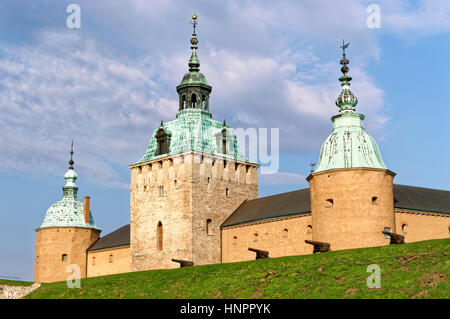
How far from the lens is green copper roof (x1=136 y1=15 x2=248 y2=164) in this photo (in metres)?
61.0

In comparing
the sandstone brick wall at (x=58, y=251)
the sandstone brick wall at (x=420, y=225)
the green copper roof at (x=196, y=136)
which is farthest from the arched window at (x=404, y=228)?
the sandstone brick wall at (x=58, y=251)

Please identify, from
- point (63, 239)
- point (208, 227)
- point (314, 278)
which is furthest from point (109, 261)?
point (314, 278)

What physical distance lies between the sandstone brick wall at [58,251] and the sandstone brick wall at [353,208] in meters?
33.8

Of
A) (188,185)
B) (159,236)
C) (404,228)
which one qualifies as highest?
(188,185)

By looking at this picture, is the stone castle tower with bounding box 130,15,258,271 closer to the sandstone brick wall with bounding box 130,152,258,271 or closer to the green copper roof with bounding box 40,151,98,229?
the sandstone brick wall with bounding box 130,152,258,271

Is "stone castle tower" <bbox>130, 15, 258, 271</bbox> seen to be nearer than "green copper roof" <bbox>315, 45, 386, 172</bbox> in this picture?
No

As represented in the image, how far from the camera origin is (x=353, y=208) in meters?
44.4

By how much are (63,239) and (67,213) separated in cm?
290

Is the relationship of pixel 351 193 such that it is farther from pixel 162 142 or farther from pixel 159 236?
pixel 162 142

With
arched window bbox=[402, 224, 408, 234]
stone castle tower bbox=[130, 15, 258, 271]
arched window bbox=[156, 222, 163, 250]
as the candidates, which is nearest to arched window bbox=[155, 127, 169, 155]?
stone castle tower bbox=[130, 15, 258, 271]

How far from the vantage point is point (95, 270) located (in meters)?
71.3

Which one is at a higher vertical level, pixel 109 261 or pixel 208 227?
pixel 208 227

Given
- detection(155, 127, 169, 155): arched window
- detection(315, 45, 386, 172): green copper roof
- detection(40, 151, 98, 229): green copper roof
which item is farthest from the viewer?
detection(40, 151, 98, 229): green copper roof

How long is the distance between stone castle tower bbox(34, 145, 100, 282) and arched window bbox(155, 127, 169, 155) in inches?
608
